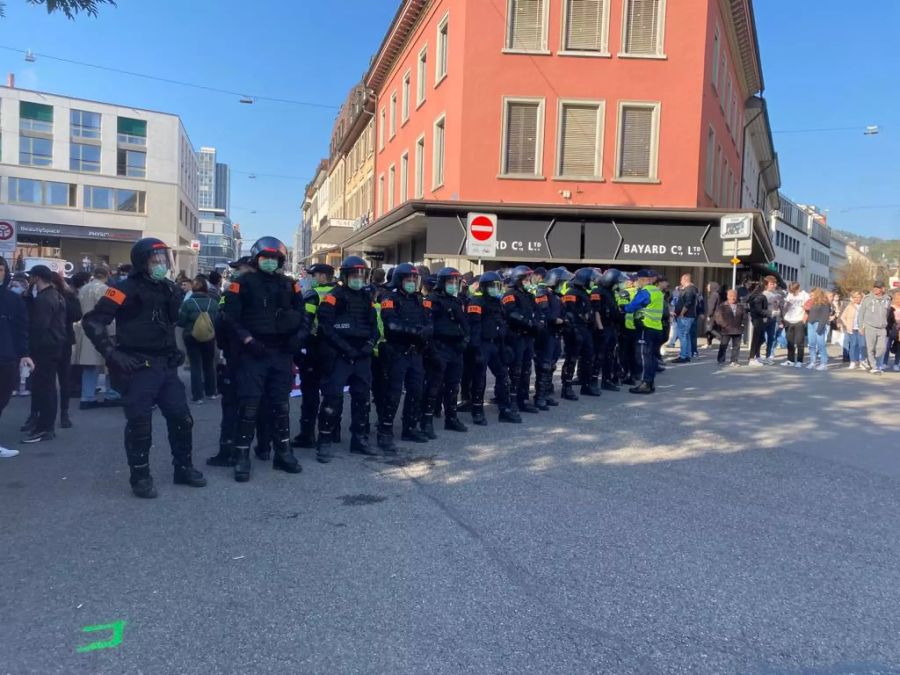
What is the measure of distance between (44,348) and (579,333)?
6960 millimetres

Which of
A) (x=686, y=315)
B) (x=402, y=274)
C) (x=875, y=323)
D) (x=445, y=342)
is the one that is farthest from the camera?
(x=686, y=315)

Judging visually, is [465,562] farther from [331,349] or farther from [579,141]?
[579,141]

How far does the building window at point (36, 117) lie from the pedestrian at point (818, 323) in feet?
202

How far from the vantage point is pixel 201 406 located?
978cm

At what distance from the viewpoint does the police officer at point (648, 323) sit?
11.1m

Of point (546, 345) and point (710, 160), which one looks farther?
point (710, 160)

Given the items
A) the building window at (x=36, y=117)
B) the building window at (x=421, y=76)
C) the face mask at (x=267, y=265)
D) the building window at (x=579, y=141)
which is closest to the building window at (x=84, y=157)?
the building window at (x=36, y=117)

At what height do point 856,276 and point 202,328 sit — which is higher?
point 856,276

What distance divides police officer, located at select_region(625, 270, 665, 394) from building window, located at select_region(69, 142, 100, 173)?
60.0 meters

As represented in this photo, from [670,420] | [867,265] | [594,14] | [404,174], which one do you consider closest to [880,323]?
[670,420]

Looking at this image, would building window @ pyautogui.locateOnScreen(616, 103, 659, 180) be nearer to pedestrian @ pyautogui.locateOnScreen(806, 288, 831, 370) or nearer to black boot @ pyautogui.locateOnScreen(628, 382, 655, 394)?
pedestrian @ pyautogui.locateOnScreen(806, 288, 831, 370)

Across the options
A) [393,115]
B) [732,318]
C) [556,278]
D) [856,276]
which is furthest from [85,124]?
[856,276]

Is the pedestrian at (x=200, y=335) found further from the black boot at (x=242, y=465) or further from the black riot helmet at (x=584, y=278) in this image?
the black riot helmet at (x=584, y=278)

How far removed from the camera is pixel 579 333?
34.5ft
